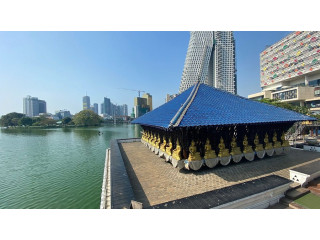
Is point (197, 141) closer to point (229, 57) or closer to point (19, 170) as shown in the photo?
point (19, 170)

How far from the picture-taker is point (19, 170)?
11250mm

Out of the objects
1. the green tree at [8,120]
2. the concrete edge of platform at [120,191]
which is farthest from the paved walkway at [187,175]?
the green tree at [8,120]

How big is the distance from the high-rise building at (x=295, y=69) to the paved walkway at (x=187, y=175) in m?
35.6

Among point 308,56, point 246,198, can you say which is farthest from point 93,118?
point 308,56

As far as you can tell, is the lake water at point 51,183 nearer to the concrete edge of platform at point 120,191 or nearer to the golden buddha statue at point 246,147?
the concrete edge of platform at point 120,191

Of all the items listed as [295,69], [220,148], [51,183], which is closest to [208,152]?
[220,148]

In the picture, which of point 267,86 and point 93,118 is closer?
point 267,86

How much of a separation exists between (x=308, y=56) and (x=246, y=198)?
2168 inches

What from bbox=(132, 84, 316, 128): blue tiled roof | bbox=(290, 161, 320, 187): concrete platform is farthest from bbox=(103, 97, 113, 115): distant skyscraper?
bbox=(290, 161, 320, 187): concrete platform

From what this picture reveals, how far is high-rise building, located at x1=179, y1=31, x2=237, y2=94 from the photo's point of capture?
73.8m

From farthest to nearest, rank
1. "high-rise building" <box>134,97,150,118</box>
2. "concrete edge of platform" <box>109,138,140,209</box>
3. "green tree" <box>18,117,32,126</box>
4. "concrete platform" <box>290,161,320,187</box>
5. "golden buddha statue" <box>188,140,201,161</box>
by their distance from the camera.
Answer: "high-rise building" <box>134,97,150,118</box> < "green tree" <box>18,117,32,126</box> < "golden buddha statue" <box>188,140,201,161</box> < "concrete platform" <box>290,161,320,187</box> < "concrete edge of platform" <box>109,138,140,209</box>

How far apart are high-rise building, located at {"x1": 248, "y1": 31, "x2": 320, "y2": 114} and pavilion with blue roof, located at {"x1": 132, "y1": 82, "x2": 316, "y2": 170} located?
34084mm

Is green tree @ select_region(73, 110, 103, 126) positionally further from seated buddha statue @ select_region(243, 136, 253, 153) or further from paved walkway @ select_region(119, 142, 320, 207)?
seated buddha statue @ select_region(243, 136, 253, 153)

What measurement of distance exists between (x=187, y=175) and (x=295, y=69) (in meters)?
55.9
